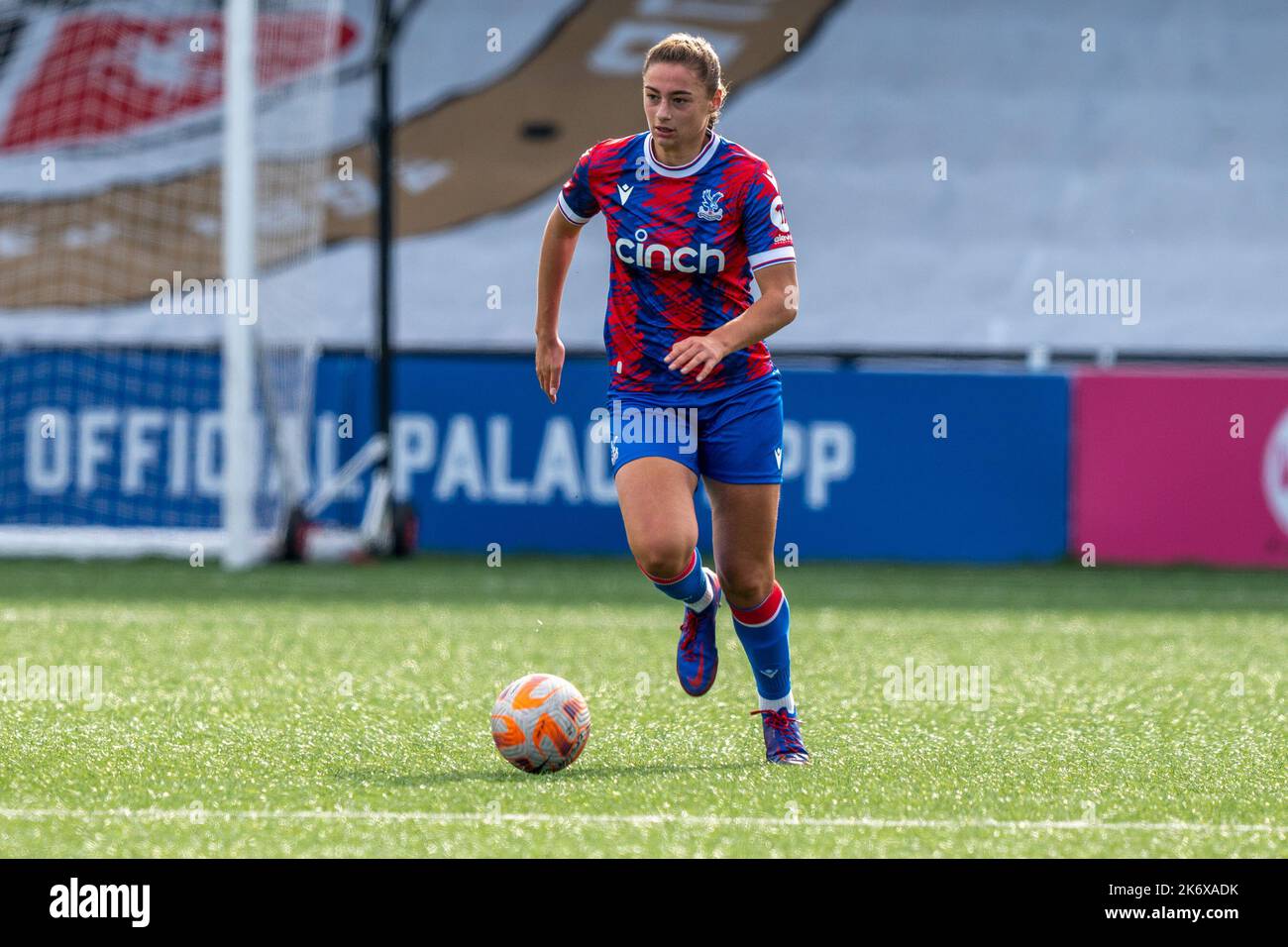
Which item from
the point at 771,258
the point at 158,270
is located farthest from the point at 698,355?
the point at 158,270

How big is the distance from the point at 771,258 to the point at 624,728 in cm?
161

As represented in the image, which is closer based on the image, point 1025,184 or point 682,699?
point 682,699

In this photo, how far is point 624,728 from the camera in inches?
223

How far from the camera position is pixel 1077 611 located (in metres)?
9.47

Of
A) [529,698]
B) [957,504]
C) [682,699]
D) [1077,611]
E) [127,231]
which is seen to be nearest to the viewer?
[529,698]

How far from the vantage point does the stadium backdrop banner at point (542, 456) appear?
1210 centimetres

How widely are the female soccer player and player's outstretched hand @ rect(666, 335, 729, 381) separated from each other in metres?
0.02

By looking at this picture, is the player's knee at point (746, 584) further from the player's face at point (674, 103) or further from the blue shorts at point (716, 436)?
the player's face at point (674, 103)

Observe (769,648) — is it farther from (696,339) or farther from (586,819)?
(586,819)

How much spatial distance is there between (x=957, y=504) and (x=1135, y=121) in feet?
22.2

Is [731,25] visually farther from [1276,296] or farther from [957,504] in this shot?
[957,504]

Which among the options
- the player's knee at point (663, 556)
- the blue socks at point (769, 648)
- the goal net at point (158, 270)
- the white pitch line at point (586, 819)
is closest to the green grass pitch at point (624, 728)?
the white pitch line at point (586, 819)

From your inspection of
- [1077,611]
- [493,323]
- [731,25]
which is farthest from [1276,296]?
[1077,611]

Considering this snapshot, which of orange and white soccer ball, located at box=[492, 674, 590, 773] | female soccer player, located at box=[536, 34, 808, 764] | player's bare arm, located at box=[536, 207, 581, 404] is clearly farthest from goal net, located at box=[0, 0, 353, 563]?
orange and white soccer ball, located at box=[492, 674, 590, 773]
